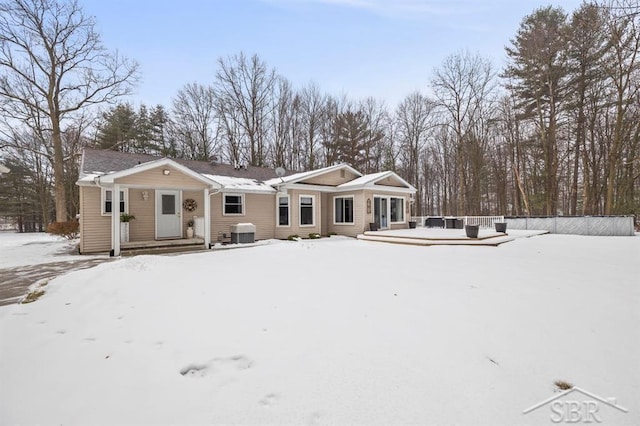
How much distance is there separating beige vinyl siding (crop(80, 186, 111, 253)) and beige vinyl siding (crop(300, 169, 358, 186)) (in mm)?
8036

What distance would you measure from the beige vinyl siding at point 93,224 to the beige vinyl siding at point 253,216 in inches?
142

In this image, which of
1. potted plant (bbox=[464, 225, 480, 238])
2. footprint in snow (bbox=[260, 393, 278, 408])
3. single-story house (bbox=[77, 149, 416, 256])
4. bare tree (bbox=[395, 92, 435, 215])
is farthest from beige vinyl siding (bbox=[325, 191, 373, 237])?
bare tree (bbox=[395, 92, 435, 215])

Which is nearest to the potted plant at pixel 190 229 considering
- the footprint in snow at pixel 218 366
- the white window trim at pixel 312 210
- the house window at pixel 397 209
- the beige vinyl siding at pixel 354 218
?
the white window trim at pixel 312 210

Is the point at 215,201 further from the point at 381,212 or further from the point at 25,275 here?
the point at 381,212

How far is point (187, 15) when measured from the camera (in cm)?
Result: 1051

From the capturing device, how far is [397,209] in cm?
1583

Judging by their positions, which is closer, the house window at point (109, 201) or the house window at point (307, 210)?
the house window at point (109, 201)

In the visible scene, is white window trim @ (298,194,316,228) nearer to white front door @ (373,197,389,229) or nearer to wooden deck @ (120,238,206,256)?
white front door @ (373,197,389,229)

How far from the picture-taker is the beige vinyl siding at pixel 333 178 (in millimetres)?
14312

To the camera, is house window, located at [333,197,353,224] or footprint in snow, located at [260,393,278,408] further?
house window, located at [333,197,353,224]

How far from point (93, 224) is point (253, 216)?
5790 millimetres

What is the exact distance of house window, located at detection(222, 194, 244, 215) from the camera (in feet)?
40.0

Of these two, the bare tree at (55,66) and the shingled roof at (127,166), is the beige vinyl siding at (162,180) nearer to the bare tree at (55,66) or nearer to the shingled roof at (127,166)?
the shingled roof at (127,166)

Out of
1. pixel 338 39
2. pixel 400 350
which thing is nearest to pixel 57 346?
pixel 400 350
